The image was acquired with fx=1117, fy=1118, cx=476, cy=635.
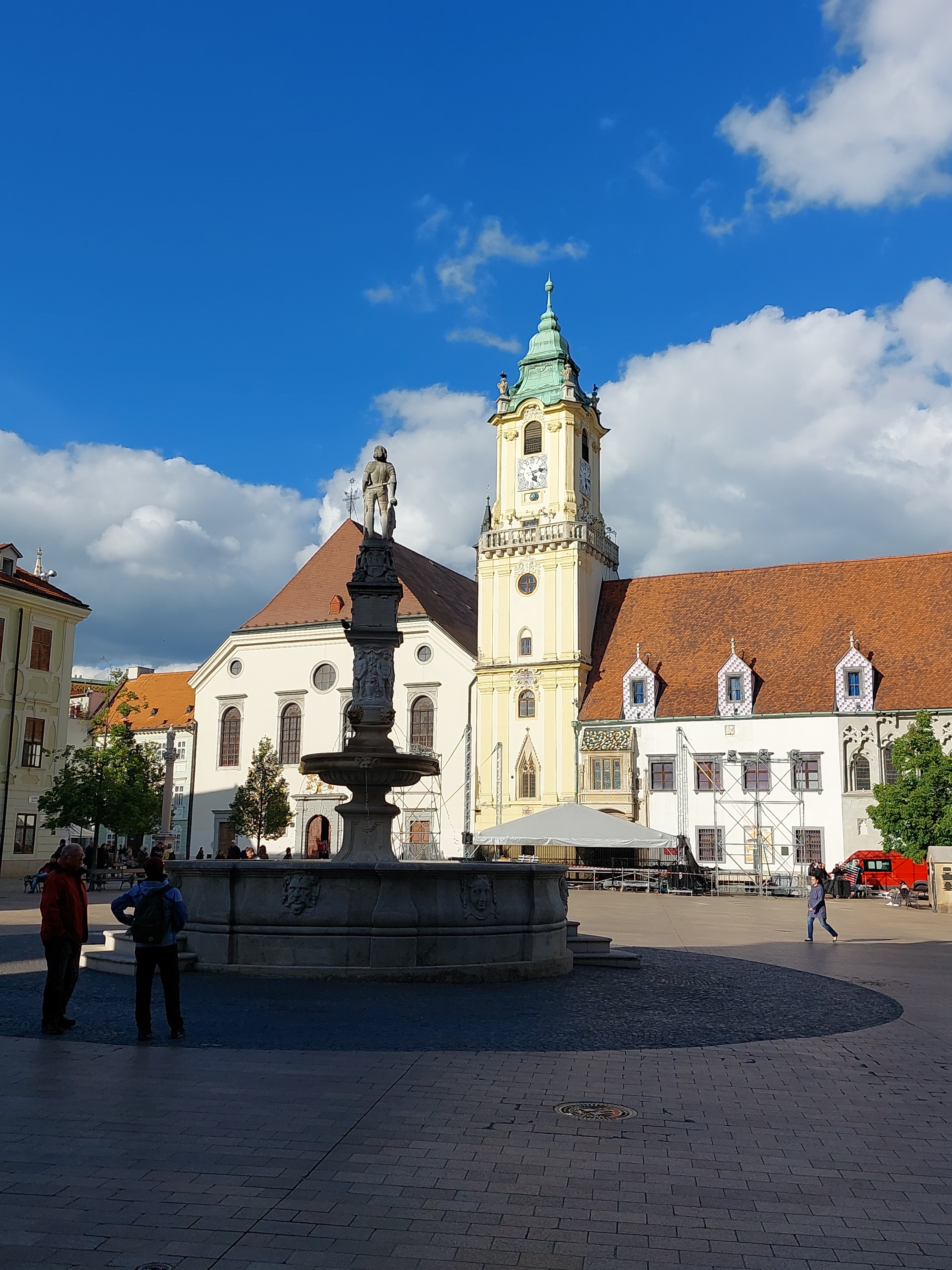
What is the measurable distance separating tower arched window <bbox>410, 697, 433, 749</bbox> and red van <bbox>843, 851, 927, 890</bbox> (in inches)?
829

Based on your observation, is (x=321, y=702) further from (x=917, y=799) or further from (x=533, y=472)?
(x=917, y=799)

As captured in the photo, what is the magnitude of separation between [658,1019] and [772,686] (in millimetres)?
41237

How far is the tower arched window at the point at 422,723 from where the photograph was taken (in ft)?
183

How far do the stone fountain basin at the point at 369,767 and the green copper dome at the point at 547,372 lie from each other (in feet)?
146

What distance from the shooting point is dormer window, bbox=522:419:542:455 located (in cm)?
5775

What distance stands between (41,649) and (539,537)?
23748 mm

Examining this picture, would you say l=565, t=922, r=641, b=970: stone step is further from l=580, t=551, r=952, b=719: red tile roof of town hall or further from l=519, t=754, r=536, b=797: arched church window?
l=519, t=754, r=536, b=797: arched church window

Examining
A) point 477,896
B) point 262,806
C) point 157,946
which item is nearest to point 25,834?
point 262,806

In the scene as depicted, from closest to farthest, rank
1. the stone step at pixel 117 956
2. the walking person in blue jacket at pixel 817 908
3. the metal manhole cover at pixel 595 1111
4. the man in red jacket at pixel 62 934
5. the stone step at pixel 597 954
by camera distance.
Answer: the metal manhole cover at pixel 595 1111, the man in red jacket at pixel 62 934, the stone step at pixel 117 956, the stone step at pixel 597 954, the walking person in blue jacket at pixel 817 908

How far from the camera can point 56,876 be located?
988cm

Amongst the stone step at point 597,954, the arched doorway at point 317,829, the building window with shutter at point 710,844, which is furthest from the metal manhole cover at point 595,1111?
the arched doorway at point 317,829

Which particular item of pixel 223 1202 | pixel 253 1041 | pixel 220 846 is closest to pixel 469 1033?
pixel 253 1041

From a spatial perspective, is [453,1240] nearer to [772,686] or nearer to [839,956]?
[839,956]

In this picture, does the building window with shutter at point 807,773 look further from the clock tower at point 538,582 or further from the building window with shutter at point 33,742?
the building window with shutter at point 33,742
